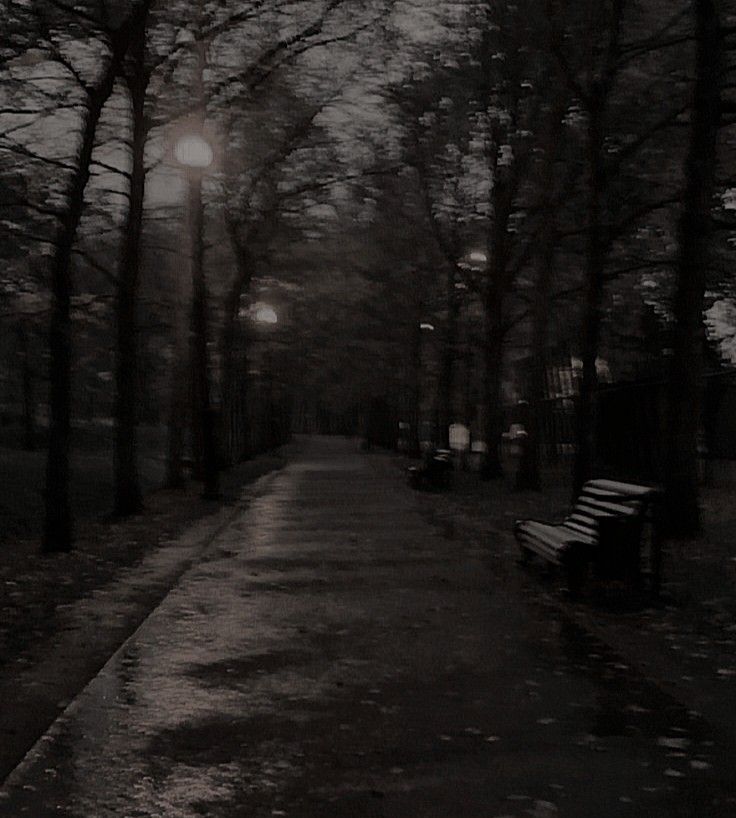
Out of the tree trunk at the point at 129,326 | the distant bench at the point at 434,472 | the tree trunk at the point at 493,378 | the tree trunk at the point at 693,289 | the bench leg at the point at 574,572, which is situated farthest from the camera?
the tree trunk at the point at 493,378

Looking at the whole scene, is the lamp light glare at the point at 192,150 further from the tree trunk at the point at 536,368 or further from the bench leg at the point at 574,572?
the bench leg at the point at 574,572

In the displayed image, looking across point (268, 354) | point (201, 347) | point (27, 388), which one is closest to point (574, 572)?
point (201, 347)

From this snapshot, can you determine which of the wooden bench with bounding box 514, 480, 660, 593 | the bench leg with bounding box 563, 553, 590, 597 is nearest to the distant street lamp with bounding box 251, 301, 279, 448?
the wooden bench with bounding box 514, 480, 660, 593

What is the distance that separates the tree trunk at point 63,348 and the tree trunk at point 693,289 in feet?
24.1

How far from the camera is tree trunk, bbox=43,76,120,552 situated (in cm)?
1573

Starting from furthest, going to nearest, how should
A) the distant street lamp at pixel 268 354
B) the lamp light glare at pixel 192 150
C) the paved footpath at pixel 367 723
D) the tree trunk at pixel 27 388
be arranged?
the tree trunk at pixel 27 388 → the distant street lamp at pixel 268 354 → the lamp light glare at pixel 192 150 → the paved footpath at pixel 367 723

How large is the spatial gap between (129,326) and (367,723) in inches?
622

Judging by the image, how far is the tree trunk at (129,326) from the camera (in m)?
21.7

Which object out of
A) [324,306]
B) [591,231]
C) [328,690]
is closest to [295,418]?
[324,306]

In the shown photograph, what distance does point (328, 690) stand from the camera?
7.71m

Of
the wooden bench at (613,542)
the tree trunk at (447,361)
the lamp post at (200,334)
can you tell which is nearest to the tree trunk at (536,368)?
the lamp post at (200,334)

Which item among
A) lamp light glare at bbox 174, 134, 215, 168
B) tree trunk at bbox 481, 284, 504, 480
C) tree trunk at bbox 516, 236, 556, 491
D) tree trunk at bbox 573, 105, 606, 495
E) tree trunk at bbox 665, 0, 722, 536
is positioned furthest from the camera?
tree trunk at bbox 481, 284, 504, 480

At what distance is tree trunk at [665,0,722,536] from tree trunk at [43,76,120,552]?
7.33 metres

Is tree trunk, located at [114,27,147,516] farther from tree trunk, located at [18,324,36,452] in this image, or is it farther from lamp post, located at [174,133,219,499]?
tree trunk, located at [18,324,36,452]
